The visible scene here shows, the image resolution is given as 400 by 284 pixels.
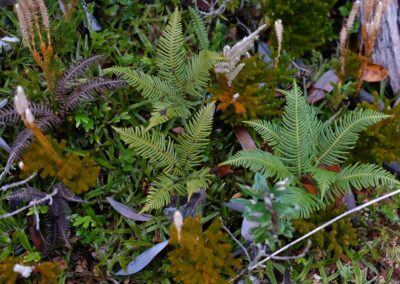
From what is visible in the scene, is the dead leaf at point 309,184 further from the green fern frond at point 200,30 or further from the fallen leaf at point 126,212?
the green fern frond at point 200,30

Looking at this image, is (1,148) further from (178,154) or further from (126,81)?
(178,154)

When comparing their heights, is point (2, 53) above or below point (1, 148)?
above

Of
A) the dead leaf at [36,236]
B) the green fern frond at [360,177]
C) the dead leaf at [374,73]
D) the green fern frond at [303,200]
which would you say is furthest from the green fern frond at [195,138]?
the dead leaf at [374,73]

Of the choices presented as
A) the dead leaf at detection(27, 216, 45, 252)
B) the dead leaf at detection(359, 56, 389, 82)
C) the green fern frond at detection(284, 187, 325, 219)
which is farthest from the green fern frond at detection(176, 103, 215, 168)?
the dead leaf at detection(359, 56, 389, 82)

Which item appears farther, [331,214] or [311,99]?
[311,99]

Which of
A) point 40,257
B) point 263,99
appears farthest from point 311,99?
point 40,257

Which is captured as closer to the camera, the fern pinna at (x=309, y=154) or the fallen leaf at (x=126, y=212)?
the fern pinna at (x=309, y=154)
